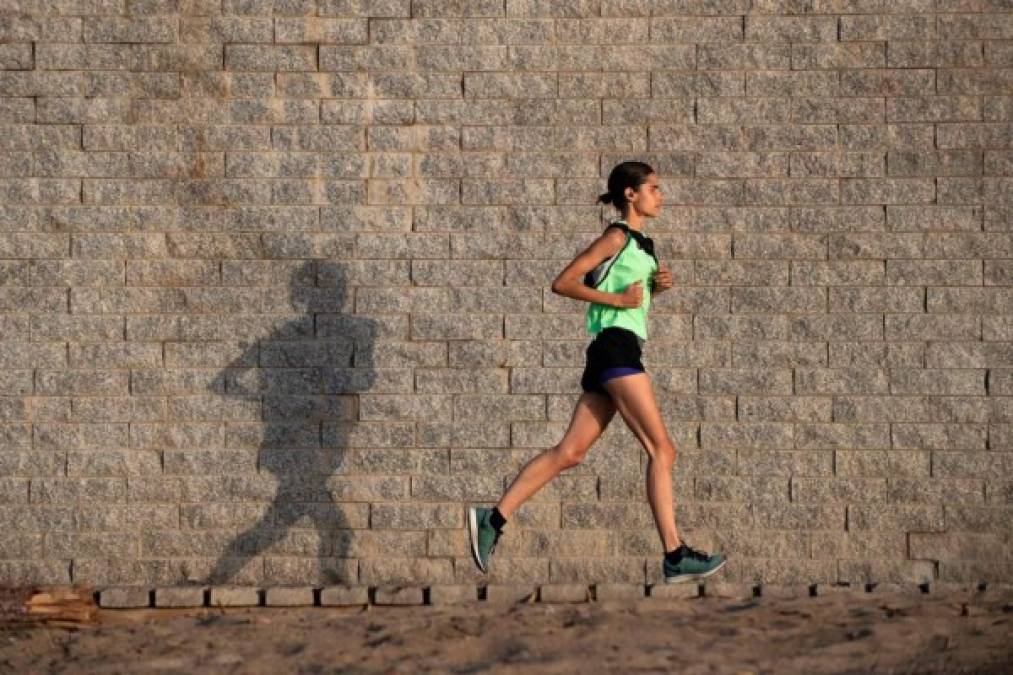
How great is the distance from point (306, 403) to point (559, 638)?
2384 millimetres

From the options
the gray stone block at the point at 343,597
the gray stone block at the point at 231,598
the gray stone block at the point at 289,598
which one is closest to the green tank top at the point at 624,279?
the gray stone block at the point at 343,597

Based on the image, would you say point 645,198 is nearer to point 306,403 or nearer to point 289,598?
point 306,403

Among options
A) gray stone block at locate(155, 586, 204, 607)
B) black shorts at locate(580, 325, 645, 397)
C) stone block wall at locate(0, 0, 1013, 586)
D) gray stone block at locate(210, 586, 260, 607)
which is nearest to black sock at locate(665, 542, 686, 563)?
black shorts at locate(580, 325, 645, 397)

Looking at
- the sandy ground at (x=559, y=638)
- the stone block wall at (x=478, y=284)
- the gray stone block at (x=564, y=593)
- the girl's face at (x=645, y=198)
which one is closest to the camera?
the sandy ground at (x=559, y=638)

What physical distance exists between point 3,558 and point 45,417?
82cm

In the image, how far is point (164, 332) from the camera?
8.25m

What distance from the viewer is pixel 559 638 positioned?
6.57 m

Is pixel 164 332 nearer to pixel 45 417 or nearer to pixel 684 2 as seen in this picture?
pixel 45 417

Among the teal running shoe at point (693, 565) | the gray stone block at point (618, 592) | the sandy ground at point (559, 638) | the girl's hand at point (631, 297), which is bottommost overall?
the sandy ground at point (559, 638)

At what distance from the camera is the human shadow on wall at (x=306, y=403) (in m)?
8.19

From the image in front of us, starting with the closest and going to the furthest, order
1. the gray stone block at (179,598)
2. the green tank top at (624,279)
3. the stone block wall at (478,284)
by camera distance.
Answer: the green tank top at (624,279)
the gray stone block at (179,598)
the stone block wall at (478,284)

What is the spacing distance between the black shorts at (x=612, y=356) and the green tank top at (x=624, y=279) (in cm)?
4

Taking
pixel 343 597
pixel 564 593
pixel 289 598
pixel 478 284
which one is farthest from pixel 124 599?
pixel 478 284

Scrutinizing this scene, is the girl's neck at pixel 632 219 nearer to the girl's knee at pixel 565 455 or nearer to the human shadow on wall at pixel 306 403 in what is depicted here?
the girl's knee at pixel 565 455
